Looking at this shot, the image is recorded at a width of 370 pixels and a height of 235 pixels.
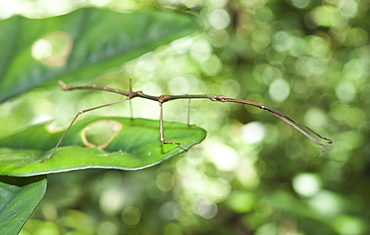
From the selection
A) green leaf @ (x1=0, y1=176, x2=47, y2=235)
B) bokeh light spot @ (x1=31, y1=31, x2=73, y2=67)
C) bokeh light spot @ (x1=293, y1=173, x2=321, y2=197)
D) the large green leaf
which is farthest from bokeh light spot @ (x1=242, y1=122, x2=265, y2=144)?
green leaf @ (x1=0, y1=176, x2=47, y2=235)

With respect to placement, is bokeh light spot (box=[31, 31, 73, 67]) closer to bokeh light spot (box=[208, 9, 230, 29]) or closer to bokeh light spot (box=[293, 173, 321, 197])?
bokeh light spot (box=[293, 173, 321, 197])

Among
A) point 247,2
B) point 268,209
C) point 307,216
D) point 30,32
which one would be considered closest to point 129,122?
point 30,32

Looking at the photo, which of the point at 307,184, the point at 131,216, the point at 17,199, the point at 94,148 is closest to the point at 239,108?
the point at 131,216

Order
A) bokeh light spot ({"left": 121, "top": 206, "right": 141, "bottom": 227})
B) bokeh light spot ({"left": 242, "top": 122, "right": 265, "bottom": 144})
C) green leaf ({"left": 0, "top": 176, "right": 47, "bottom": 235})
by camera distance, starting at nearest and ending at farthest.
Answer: green leaf ({"left": 0, "top": 176, "right": 47, "bottom": 235}) < bokeh light spot ({"left": 242, "top": 122, "right": 265, "bottom": 144}) < bokeh light spot ({"left": 121, "top": 206, "right": 141, "bottom": 227})

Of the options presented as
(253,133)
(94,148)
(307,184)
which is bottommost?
(253,133)

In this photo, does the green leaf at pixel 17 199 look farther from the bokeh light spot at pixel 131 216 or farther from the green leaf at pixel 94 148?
the bokeh light spot at pixel 131 216

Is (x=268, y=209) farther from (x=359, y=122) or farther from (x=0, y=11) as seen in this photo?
(x=0, y=11)

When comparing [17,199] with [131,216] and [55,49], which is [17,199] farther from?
[131,216]
